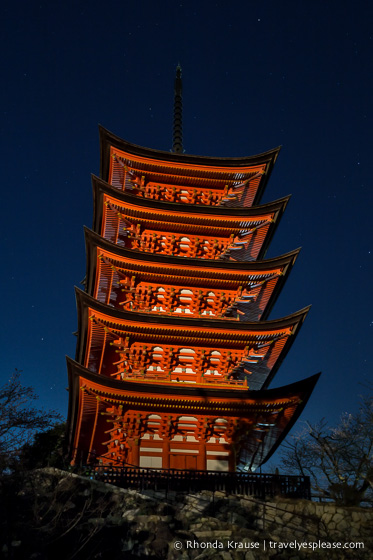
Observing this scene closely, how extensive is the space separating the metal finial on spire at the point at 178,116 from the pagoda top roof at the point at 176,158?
7342 mm

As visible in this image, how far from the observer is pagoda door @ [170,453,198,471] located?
870 inches

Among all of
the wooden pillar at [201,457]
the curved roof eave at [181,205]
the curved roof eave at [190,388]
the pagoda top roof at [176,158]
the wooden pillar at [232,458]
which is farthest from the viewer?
the pagoda top roof at [176,158]

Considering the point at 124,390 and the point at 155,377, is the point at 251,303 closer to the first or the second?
the point at 155,377

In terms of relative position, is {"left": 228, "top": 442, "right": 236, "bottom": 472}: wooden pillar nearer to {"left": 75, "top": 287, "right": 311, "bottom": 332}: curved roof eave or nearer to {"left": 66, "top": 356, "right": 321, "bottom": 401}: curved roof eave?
{"left": 66, "top": 356, "right": 321, "bottom": 401}: curved roof eave

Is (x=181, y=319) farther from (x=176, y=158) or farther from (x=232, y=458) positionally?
(x=176, y=158)

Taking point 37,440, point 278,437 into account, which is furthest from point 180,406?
point 37,440

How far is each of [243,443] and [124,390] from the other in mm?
6629

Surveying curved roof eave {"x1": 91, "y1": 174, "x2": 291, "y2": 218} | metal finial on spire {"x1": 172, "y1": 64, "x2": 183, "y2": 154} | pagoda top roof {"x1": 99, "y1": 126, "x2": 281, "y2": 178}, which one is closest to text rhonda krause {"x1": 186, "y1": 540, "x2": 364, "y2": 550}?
curved roof eave {"x1": 91, "y1": 174, "x2": 291, "y2": 218}

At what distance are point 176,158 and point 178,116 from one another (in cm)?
1293

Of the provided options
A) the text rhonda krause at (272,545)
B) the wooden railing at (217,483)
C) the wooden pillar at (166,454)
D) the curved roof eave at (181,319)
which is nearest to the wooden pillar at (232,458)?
the wooden pillar at (166,454)

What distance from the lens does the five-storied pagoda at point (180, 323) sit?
22266mm

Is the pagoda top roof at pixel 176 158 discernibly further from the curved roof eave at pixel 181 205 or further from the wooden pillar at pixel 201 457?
the wooden pillar at pixel 201 457

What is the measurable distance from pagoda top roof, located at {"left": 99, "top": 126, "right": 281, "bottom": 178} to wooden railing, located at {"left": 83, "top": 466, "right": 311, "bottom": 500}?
18.1 metres

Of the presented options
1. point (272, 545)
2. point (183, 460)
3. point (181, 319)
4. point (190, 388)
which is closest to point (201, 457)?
point (183, 460)
